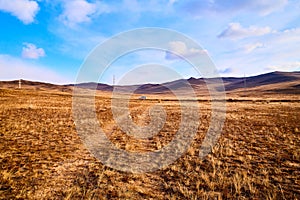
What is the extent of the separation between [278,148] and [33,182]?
11.6m

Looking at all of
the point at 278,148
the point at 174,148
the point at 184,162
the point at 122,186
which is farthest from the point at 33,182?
the point at 278,148

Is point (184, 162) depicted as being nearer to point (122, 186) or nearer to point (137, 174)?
point (137, 174)

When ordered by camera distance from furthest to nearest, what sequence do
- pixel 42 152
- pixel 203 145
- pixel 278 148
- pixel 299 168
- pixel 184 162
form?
pixel 203 145, pixel 278 148, pixel 42 152, pixel 184 162, pixel 299 168

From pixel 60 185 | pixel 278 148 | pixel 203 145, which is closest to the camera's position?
pixel 60 185

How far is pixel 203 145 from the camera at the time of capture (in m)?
12.5

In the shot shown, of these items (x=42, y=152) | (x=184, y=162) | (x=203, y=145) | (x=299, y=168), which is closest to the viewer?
(x=299, y=168)

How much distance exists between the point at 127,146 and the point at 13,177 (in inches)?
225

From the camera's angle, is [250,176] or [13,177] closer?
[13,177]

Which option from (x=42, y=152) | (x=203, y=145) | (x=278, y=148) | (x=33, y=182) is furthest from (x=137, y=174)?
(x=278, y=148)

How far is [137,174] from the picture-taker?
792 centimetres

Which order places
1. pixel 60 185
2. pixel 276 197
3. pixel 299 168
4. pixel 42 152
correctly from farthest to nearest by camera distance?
pixel 42 152, pixel 299 168, pixel 60 185, pixel 276 197

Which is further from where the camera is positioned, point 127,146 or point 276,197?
point 127,146

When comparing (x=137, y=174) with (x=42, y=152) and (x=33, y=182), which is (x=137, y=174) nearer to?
(x=33, y=182)

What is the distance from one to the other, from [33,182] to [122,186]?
9.13 feet
